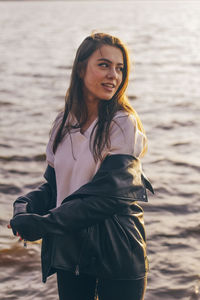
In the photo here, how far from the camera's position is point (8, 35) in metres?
23.9

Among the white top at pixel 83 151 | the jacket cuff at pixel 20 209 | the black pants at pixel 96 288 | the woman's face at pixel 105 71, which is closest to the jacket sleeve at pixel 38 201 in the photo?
the jacket cuff at pixel 20 209

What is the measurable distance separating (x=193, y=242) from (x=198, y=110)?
5.73m

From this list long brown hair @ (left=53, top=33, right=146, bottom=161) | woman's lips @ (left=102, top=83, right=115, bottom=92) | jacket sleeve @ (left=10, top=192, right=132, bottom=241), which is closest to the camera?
jacket sleeve @ (left=10, top=192, right=132, bottom=241)

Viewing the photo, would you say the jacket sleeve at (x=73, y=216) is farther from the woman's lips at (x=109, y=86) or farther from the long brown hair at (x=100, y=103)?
the woman's lips at (x=109, y=86)

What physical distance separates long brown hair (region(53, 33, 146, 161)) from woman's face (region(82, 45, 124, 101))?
24 millimetres

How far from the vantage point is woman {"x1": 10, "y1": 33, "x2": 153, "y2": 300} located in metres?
2.41

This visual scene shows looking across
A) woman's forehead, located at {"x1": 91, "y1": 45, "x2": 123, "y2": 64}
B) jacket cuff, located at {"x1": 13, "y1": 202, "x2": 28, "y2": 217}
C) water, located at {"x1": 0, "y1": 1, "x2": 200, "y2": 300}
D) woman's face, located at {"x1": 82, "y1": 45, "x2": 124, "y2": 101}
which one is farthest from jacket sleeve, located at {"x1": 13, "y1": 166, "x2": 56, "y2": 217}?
water, located at {"x1": 0, "y1": 1, "x2": 200, "y2": 300}

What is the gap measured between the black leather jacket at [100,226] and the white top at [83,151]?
0.06 metres

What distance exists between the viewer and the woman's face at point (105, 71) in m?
2.61

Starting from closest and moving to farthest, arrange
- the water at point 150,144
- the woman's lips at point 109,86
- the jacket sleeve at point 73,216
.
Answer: the jacket sleeve at point 73,216 < the woman's lips at point 109,86 < the water at point 150,144

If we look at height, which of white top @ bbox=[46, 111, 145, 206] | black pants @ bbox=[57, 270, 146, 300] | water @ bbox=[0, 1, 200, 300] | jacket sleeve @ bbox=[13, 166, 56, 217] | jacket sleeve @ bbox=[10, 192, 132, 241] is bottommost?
water @ bbox=[0, 1, 200, 300]

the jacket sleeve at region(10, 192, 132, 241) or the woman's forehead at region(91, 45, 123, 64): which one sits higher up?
the woman's forehead at region(91, 45, 123, 64)

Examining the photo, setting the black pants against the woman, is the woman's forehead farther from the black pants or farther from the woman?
the black pants

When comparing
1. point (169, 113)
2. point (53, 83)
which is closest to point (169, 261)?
point (169, 113)
